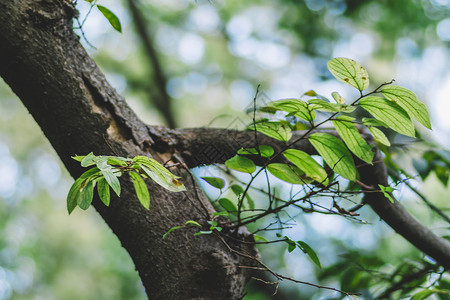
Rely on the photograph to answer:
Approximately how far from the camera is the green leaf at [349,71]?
506 mm

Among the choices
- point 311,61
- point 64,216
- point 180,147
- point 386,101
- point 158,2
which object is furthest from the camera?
point 64,216

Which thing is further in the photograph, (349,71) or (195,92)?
(195,92)

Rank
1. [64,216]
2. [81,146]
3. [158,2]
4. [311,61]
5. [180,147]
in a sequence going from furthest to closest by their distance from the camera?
[64,216] → [158,2] → [311,61] → [180,147] → [81,146]

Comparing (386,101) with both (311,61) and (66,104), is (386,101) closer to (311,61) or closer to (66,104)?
(66,104)

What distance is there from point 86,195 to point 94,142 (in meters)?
0.18

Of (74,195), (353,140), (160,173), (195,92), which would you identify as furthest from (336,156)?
(195,92)

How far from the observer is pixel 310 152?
0.78 m

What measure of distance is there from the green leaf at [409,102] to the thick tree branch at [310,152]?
244 mm

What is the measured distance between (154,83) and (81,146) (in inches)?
118

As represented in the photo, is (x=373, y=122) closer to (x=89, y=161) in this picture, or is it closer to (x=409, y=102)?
(x=409, y=102)

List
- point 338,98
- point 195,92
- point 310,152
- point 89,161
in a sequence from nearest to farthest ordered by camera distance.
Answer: point 89,161 < point 338,98 < point 310,152 < point 195,92

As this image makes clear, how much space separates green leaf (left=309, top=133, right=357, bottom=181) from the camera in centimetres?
57

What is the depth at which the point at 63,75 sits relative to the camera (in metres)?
0.62

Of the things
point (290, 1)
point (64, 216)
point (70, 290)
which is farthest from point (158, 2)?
point (70, 290)
